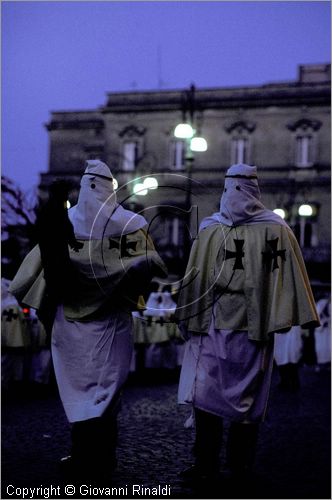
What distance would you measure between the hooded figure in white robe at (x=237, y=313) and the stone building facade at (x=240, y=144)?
1444 inches

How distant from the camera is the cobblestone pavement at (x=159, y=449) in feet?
19.5

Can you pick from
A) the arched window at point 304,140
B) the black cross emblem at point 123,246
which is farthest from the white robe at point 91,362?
the arched window at point 304,140

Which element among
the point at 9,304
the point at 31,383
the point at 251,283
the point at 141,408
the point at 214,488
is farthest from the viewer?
the point at 31,383

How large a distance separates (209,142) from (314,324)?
42446mm

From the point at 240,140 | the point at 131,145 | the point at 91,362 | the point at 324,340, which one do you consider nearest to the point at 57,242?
the point at 91,362

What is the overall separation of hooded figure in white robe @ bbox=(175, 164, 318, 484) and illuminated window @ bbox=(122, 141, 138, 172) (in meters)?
43.6

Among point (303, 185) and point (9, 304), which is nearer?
point (9, 304)

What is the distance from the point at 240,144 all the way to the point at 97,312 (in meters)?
42.6

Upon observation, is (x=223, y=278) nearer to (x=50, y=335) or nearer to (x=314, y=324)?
(x=314, y=324)

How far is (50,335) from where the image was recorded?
663cm

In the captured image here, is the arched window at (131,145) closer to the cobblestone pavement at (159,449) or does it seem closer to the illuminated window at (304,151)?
the illuminated window at (304,151)

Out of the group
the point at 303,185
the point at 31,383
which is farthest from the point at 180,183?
the point at 31,383

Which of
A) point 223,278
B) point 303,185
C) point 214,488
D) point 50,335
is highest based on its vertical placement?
A: point 303,185

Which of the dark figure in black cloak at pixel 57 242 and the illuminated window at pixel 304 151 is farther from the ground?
the illuminated window at pixel 304 151
